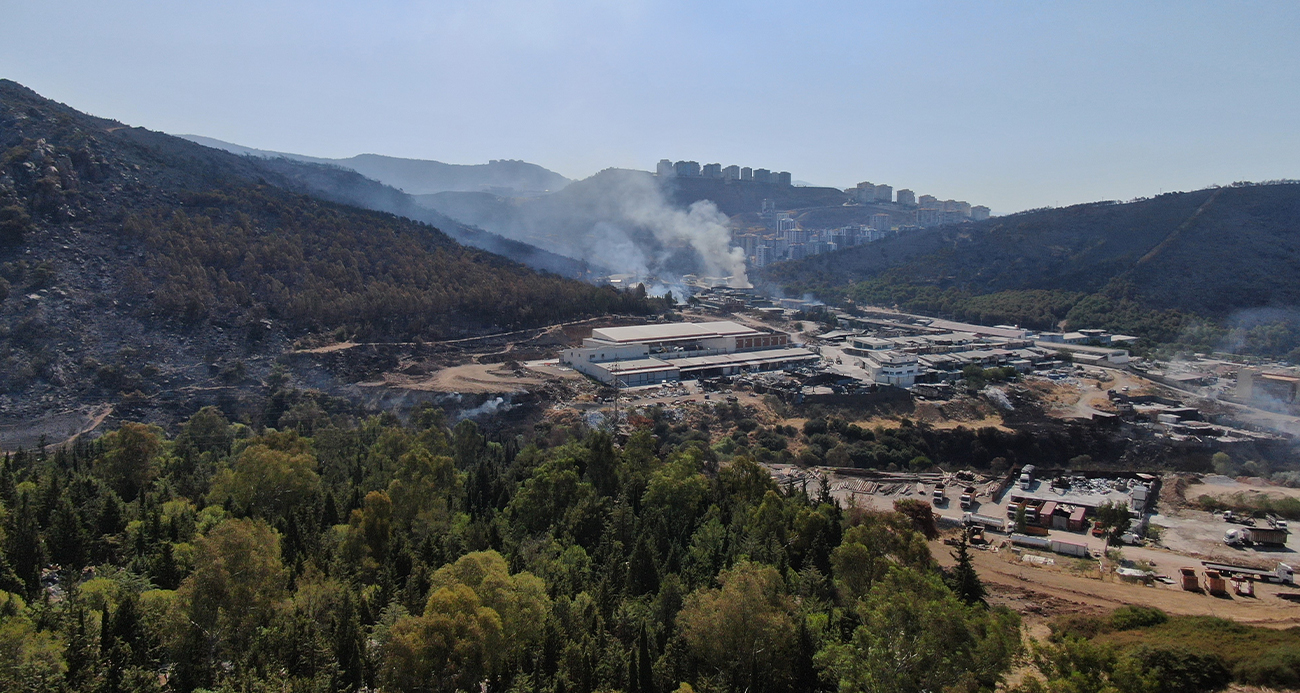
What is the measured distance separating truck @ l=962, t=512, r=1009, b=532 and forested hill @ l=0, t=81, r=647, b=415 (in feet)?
104

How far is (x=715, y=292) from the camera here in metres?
72.9

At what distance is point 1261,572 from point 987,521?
660 centimetres

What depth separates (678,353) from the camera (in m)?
44.2

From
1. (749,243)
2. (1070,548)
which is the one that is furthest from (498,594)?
(749,243)

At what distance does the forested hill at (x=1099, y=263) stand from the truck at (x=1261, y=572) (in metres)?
40.3

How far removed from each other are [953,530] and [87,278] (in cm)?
4308

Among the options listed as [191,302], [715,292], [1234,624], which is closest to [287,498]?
[1234,624]

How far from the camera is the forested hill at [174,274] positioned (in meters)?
35.1

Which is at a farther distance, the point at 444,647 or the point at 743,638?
the point at 743,638

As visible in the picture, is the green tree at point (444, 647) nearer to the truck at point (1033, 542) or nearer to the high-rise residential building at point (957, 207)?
the truck at point (1033, 542)

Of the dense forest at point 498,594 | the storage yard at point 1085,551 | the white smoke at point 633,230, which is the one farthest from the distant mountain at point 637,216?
the dense forest at point 498,594

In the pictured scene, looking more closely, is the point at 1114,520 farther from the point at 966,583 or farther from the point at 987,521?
the point at 966,583

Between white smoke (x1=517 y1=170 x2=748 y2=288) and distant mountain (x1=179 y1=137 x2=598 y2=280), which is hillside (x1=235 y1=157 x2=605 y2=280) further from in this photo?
white smoke (x1=517 y1=170 x2=748 y2=288)

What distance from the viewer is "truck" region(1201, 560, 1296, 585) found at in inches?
707
